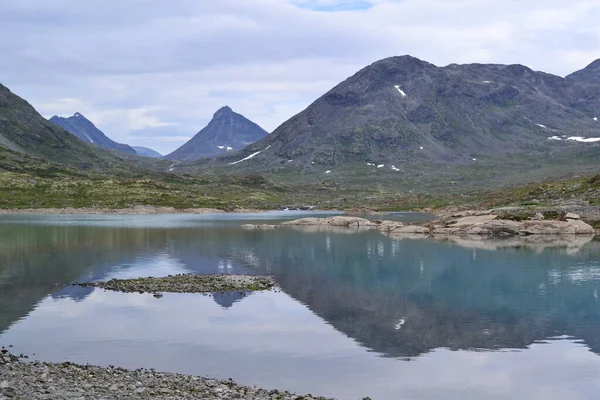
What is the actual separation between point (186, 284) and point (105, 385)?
3342 cm

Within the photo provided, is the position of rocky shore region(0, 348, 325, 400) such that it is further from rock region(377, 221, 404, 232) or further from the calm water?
rock region(377, 221, 404, 232)

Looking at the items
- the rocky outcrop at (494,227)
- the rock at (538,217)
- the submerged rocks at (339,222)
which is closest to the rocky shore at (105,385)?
the rocky outcrop at (494,227)

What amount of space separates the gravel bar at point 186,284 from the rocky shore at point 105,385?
2554 centimetres

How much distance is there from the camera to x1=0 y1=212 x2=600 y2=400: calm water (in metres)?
31.5

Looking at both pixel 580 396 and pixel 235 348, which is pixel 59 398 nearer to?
pixel 235 348

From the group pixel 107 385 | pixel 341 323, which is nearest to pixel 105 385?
pixel 107 385

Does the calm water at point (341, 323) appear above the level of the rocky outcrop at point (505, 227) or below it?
below

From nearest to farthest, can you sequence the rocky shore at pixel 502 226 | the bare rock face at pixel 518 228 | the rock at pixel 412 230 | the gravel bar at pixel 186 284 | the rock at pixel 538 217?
the gravel bar at pixel 186 284, the bare rock face at pixel 518 228, the rocky shore at pixel 502 226, the rock at pixel 538 217, the rock at pixel 412 230

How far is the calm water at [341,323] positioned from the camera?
31.5 m

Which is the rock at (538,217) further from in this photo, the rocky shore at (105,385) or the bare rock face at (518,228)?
the rocky shore at (105,385)

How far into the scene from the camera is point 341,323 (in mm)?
44219

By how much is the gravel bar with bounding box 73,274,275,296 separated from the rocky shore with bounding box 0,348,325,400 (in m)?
25.5

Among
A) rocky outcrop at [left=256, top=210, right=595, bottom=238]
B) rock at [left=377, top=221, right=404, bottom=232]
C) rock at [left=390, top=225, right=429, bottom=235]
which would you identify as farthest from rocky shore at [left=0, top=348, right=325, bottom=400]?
rock at [left=377, top=221, right=404, bottom=232]

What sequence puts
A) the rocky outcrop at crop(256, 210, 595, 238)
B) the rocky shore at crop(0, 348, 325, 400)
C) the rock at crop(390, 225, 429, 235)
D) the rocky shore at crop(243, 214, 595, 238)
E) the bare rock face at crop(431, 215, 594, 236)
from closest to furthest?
the rocky shore at crop(0, 348, 325, 400), the bare rock face at crop(431, 215, 594, 236), the rocky outcrop at crop(256, 210, 595, 238), the rocky shore at crop(243, 214, 595, 238), the rock at crop(390, 225, 429, 235)
